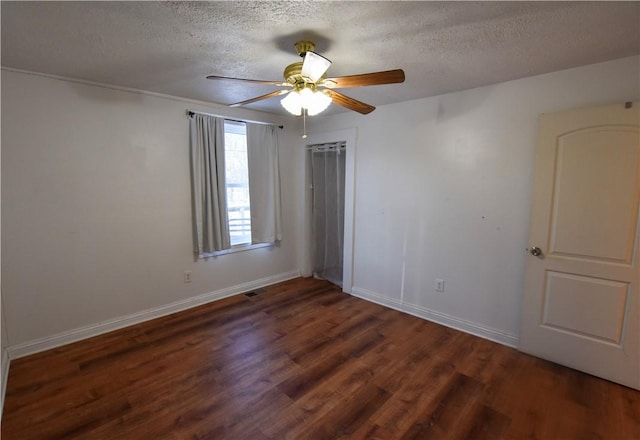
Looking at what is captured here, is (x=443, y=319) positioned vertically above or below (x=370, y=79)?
below

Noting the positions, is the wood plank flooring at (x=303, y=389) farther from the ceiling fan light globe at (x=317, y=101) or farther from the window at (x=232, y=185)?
the ceiling fan light globe at (x=317, y=101)

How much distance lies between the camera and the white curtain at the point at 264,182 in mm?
3904

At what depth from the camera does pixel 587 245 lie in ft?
7.50

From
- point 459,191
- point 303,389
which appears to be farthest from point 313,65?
point 303,389

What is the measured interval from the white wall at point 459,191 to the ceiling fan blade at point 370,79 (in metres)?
1.47

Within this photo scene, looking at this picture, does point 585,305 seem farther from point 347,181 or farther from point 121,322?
point 121,322

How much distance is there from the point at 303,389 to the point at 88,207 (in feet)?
7.97

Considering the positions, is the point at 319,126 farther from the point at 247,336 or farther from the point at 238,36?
the point at 247,336

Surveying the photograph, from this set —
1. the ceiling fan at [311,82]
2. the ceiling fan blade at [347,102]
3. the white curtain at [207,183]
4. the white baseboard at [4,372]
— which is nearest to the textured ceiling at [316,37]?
the ceiling fan at [311,82]

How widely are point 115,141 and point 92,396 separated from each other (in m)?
2.10

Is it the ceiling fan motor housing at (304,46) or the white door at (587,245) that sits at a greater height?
the ceiling fan motor housing at (304,46)

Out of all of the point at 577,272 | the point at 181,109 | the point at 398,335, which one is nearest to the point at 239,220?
the point at 181,109

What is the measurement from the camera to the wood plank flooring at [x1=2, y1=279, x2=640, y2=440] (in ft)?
5.98

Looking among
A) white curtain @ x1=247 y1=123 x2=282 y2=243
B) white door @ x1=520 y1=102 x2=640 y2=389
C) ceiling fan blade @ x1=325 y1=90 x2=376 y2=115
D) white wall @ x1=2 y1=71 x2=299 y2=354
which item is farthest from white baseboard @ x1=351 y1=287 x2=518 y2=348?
ceiling fan blade @ x1=325 y1=90 x2=376 y2=115
